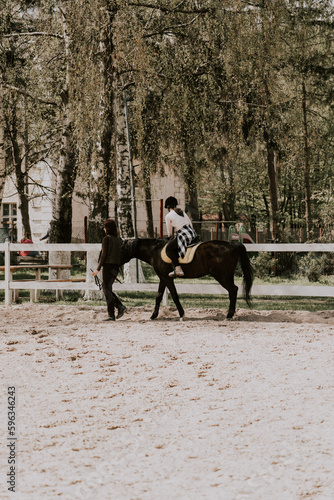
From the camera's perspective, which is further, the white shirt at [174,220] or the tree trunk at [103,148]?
the tree trunk at [103,148]

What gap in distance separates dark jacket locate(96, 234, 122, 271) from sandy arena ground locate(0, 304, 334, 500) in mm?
1536

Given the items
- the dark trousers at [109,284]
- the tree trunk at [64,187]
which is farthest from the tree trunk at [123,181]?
the dark trousers at [109,284]

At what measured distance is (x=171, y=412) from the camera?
20.4 ft

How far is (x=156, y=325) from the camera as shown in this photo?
38.5ft

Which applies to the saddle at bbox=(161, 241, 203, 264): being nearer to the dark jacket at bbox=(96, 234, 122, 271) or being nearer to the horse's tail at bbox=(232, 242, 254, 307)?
the horse's tail at bbox=(232, 242, 254, 307)

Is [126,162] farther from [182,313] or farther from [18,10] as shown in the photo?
[182,313]

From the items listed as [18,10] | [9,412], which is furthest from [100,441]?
[18,10]

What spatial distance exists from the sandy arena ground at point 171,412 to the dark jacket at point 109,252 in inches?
60.5

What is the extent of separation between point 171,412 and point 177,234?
244 inches

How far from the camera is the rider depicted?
39.4ft

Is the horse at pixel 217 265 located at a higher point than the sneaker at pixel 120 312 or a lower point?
higher

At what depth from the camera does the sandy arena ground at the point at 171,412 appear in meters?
4.43

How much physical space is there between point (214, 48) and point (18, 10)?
170 inches

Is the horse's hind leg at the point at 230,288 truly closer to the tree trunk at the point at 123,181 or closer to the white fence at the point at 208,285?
the white fence at the point at 208,285
